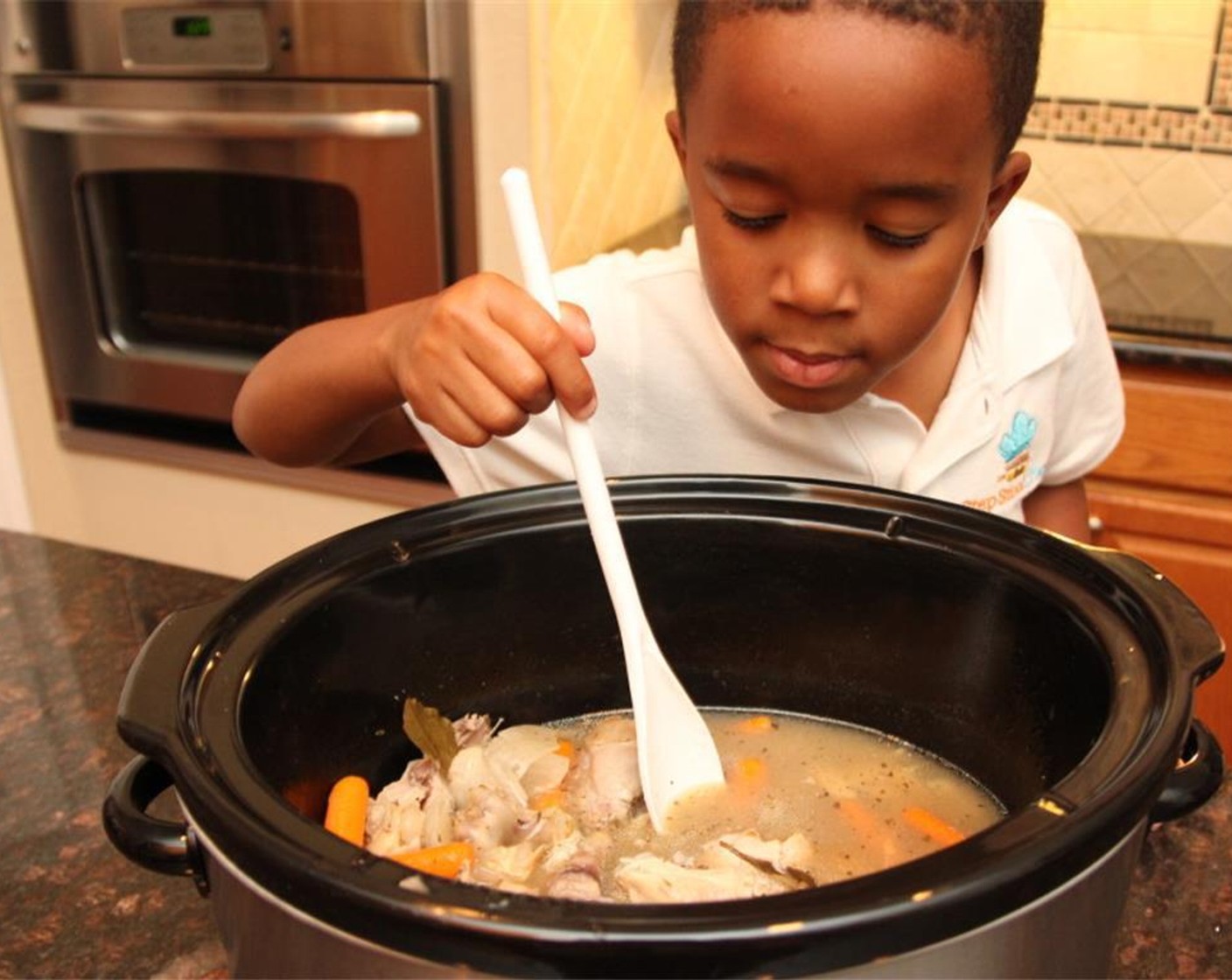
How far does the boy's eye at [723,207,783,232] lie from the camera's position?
64cm

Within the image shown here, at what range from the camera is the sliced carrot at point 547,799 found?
66cm

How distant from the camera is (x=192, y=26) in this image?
5.60 ft

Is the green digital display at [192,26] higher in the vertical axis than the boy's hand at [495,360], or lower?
higher

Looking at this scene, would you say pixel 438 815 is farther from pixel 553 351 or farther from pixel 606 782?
pixel 553 351

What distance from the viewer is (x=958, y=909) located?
14.3 inches

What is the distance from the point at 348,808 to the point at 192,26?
55.4 inches

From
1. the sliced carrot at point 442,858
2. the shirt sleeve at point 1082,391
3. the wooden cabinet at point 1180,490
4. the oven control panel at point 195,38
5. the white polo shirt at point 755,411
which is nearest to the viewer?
the sliced carrot at point 442,858

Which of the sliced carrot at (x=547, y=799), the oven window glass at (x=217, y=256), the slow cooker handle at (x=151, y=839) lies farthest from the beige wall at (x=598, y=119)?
the slow cooker handle at (x=151, y=839)

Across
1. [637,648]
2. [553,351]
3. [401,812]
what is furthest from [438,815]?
[553,351]

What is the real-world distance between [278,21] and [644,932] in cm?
156

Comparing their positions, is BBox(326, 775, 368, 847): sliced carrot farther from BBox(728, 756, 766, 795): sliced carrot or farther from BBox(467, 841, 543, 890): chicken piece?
BBox(728, 756, 766, 795): sliced carrot

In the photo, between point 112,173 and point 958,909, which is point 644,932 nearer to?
point 958,909

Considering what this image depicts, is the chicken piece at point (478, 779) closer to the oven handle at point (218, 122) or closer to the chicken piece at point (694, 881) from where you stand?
the chicken piece at point (694, 881)

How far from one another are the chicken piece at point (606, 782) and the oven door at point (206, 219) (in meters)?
1.09
